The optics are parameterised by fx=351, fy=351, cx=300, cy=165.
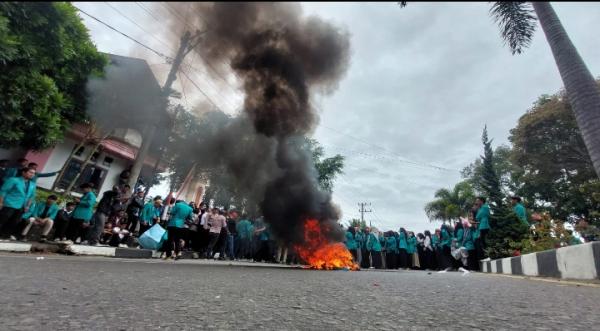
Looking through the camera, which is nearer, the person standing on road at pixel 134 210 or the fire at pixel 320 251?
the fire at pixel 320 251

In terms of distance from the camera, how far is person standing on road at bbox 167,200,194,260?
9.05 metres

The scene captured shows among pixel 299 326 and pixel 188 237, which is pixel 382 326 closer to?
pixel 299 326

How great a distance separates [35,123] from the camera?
29.8ft

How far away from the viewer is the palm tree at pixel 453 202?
3506 centimetres

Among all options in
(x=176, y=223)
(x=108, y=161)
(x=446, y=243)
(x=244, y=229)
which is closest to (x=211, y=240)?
(x=244, y=229)

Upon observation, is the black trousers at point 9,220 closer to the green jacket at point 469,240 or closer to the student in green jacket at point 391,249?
the green jacket at point 469,240

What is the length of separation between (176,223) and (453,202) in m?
33.8

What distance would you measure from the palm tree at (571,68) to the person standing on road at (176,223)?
8.75 meters

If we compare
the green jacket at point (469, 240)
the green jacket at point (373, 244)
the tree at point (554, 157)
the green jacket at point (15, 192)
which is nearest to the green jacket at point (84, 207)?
the green jacket at point (15, 192)

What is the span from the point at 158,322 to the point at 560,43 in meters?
8.74

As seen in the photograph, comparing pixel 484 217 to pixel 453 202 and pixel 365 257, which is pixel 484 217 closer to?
pixel 365 257

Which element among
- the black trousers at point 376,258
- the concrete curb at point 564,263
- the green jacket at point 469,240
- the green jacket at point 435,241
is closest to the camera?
the concrete curb at point 564,263

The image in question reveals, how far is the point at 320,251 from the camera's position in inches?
380

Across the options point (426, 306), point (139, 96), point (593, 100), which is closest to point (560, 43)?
point (593, 100)
